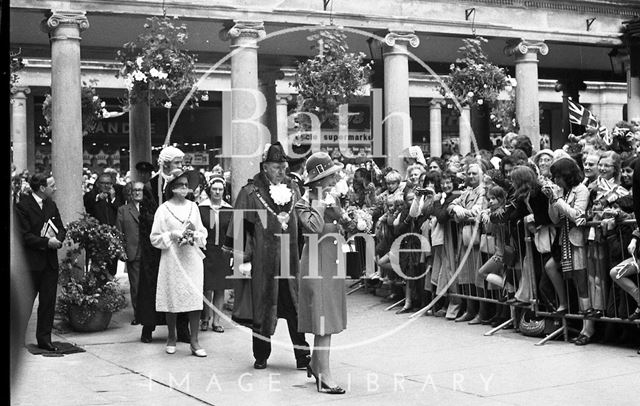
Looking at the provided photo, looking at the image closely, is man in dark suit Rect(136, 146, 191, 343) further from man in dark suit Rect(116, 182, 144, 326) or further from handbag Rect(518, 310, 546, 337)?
handbag Rect(518, 310, 546, 337)

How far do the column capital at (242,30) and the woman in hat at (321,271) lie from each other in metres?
11.3

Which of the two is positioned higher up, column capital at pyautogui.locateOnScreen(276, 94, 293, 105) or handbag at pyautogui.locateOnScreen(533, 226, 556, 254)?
column capital at pyautogui.locateOnScreen(276, 94, 293, 105)

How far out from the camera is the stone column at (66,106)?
17.2m

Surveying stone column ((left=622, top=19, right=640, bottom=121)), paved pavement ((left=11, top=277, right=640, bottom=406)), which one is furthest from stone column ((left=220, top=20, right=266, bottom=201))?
stone column ((left=622, top=19, right=640, bottom=121))

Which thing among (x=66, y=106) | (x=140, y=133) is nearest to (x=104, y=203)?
(x=140, y=133)

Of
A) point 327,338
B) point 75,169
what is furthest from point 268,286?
point 75,169

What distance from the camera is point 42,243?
34.3 ft

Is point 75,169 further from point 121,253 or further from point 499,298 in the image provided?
point 499,298

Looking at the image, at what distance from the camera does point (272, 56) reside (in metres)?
24.5

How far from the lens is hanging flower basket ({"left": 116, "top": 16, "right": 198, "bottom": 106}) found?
14312 millimetres

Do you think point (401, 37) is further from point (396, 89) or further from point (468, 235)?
point (468, 235)

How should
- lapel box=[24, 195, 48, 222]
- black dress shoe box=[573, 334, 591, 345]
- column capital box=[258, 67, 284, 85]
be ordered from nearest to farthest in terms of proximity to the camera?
1. black dress shoe box=[573, 334, 591, 345]
2. lapel box=[24, 195, 48, 222]
3. column capital box=[258, 67, 284, 85]

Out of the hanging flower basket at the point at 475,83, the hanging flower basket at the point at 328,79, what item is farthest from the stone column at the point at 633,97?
the hanging flower basket at the point at 328,79

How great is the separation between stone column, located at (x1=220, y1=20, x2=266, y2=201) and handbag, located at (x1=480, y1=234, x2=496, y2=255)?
317 inches
